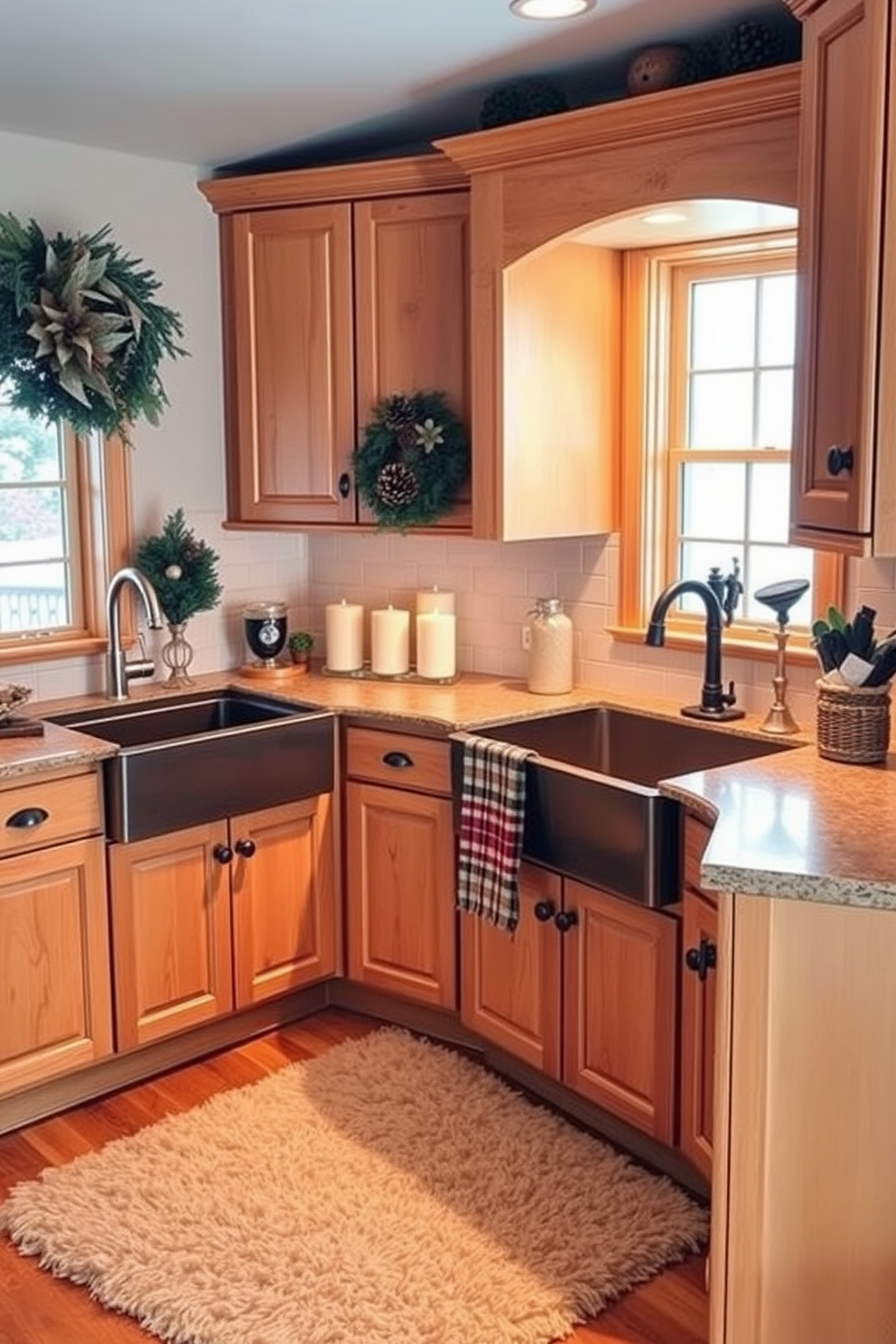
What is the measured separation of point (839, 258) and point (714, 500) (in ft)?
3.83

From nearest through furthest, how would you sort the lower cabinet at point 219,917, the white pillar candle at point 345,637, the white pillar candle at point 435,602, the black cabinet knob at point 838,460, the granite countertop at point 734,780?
the granite countertop at point 734,780 → the black cabinet knob at point 838,460 → the lower cabinet at point 219,917 → the white pillar candle at point 435,602 → the white pillar candle at point 345,637

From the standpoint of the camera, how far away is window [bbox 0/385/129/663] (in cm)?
348

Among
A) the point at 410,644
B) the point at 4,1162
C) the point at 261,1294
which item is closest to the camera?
the point at 261,1294

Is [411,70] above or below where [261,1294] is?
above

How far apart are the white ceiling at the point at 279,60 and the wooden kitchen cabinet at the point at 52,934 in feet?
5.20

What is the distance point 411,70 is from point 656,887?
1.90 metres

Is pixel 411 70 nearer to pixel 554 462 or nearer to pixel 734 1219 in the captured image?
pixel 554 462

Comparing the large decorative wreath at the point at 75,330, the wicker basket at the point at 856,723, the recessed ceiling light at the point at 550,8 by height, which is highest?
the recessed ceiling light at the point at 550,8

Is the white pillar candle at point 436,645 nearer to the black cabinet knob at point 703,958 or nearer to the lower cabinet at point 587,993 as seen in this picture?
the lower cabinet at point 587,993

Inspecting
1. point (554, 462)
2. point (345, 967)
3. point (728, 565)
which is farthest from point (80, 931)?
point (728, 565)

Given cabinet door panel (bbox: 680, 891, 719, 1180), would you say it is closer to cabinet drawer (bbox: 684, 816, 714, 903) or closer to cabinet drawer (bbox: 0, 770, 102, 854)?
cabinet drawer (bbox: 684, 816, 714, 903)

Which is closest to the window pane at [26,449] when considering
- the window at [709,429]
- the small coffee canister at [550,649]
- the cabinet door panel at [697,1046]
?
the small coffee canister at [550,649]

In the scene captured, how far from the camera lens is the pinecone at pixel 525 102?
299cm

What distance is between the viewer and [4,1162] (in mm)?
2877
